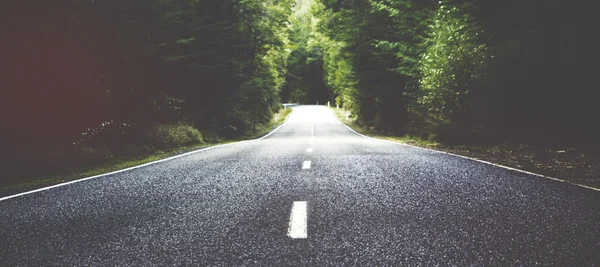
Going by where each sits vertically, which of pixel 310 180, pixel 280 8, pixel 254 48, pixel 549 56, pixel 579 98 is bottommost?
pixel 310 180

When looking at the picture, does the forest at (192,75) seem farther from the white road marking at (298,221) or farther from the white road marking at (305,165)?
the white road marking at (298,221)

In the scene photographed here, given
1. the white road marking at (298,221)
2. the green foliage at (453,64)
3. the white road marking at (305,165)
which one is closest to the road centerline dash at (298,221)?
the white road marking at (298,221)

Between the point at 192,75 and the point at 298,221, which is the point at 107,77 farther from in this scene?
the point at 298,221

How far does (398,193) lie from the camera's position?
4816 mm

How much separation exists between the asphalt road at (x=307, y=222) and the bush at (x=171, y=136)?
313 inches

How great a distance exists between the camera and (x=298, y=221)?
3559 millimetres

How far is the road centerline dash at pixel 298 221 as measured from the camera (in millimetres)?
3200

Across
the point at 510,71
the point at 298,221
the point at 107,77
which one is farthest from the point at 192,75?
the point at 298,221

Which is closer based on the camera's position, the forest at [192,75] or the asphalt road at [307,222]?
the asphalt road at [307,222]

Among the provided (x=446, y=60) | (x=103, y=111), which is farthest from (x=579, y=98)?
(x=103, y=111)

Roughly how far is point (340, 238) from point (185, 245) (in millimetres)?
1407

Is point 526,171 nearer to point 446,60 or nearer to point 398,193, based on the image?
point 398,193

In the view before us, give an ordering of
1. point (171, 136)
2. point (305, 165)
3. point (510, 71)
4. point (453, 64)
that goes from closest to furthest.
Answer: point (305, 165) → point (510, 71) → point (453, 64) → point (171, 136)

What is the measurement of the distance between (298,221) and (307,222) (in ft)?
0.32
